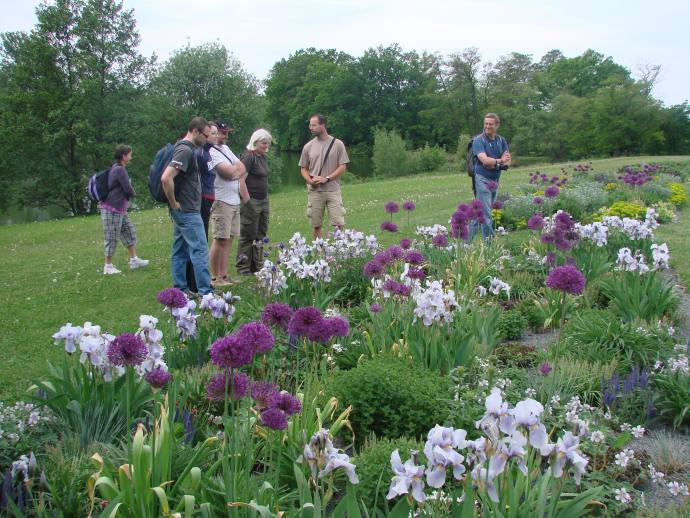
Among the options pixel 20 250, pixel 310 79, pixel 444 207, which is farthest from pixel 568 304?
pixel 310 79

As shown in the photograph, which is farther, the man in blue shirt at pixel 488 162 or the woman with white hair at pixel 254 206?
the man in blue shirt at pixel 488 162

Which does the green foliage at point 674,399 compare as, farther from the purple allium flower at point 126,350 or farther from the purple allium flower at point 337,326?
the purple allium flower at point 126,350

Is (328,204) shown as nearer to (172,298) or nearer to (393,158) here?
(172,298)

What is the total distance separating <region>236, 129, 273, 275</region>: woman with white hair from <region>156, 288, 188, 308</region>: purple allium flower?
12.6ft

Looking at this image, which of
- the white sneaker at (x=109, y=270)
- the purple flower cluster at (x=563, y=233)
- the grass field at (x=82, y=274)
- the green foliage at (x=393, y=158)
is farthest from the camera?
the green foliage at (x=393, y=158)

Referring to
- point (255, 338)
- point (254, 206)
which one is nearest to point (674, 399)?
point (255, 338)

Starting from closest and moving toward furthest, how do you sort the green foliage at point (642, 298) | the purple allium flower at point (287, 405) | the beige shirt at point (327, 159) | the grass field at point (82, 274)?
the purple allium flower at point (287, 405)
the green foliage at point (642, 298)
the grass field at point (82, 274)
the beige shirt at point (327, 159)

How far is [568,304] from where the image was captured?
5.75 meters

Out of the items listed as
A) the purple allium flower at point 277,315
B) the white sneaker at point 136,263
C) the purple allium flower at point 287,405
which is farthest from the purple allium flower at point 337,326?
the white sneaker at point 136,263

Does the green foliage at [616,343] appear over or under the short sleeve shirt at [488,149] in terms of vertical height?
under

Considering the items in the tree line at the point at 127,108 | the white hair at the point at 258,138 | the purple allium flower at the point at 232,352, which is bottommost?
the purple allium flower at the point at 232,352

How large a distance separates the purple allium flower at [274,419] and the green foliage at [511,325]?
11.5 ft

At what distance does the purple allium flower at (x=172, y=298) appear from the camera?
3428mm

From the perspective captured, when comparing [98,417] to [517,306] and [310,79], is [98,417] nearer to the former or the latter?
[517,306]
